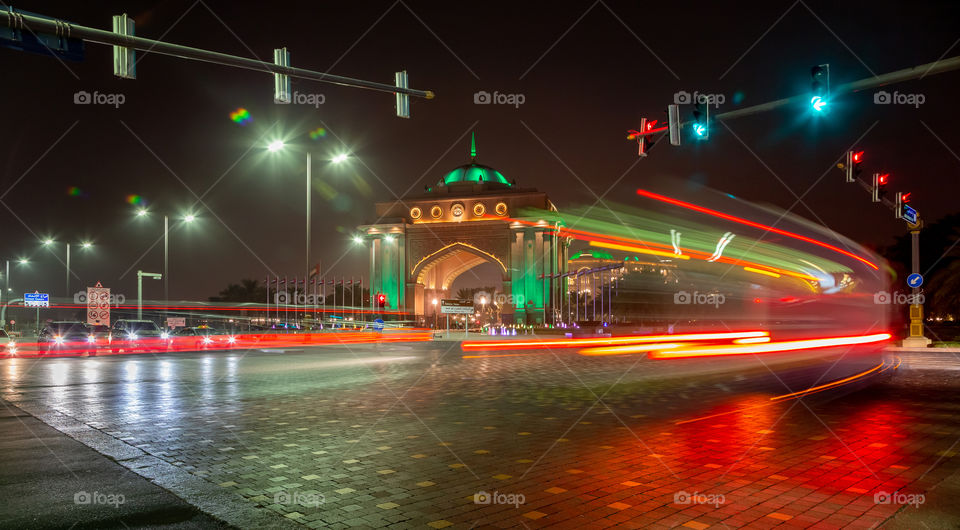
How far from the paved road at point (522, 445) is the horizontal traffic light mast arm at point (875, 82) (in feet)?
14.2

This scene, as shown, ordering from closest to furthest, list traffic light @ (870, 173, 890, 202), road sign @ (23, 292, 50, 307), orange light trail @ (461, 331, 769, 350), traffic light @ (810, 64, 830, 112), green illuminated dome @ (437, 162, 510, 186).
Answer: traffic light @ (810, 64, 830, 112), traffic light @ (870, 173, 890, 202), orange light trail @ (461, 331, 769, 350), road sign @ (23, 292, 50, 307), green illuminated dome @ (437, 162, 510, 186)

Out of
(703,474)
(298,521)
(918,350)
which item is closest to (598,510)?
(703,474)

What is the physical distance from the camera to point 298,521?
4453mm

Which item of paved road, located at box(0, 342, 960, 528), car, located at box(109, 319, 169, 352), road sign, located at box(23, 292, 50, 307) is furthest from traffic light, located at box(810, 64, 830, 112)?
road sign, located at box(23, 292, 50, 307)

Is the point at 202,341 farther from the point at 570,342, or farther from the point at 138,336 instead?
the point at 570,342

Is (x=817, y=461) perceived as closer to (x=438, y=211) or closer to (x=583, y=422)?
(x=583, y=422)

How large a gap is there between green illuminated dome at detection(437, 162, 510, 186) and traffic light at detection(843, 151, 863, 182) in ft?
247

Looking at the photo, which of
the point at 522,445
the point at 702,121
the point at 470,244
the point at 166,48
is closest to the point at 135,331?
the point at 166,48

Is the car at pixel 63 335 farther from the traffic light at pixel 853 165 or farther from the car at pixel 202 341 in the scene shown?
the traffic light at pixel 853 165

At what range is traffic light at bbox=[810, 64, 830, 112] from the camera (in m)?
9.22

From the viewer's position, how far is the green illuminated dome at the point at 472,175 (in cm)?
8988

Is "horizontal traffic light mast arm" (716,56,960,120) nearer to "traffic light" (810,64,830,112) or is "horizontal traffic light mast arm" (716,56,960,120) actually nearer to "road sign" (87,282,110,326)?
"traffic light" (810,64,830,112)

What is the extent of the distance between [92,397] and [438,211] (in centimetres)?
6842

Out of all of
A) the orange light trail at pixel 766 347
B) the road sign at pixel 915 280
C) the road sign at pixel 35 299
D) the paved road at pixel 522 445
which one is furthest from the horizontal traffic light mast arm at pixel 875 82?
the road sign at pixel 35 299
